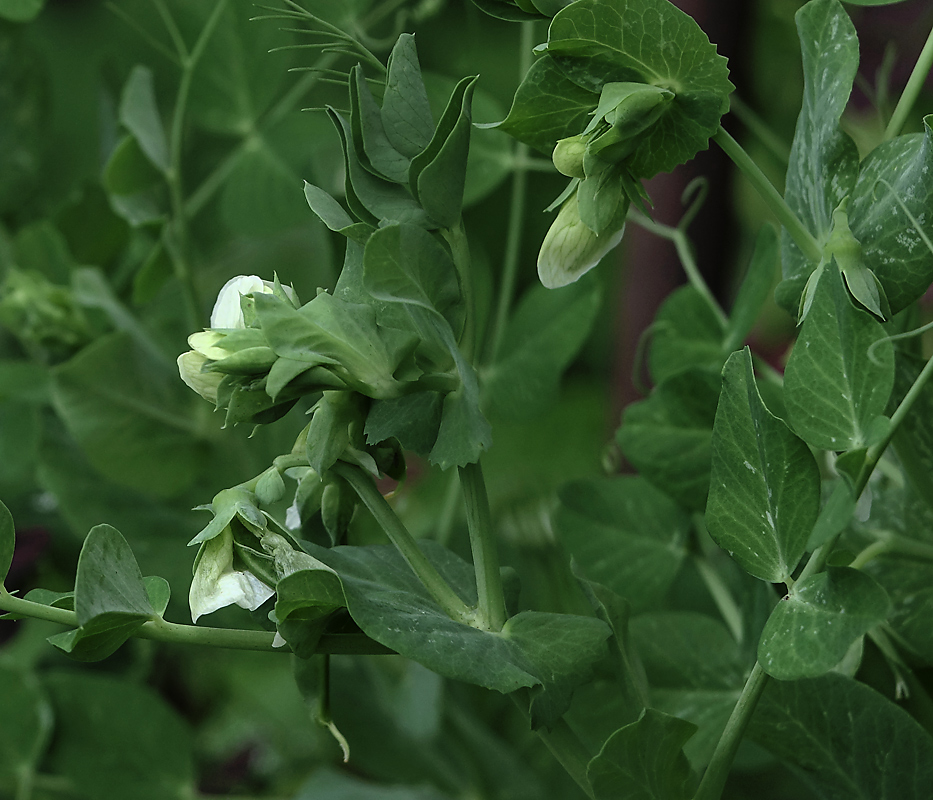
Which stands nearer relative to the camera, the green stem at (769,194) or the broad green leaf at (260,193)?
the green stem at (769,194)

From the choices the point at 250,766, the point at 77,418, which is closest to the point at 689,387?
the point at 77,418

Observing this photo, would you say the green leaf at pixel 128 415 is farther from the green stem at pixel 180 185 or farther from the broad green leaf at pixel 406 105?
the broad green leaf at pixel 406 105

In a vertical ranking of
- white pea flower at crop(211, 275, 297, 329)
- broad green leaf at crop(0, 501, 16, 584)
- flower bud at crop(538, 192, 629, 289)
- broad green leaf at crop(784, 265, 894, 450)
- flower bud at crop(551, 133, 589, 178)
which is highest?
flower bud at crop(551, 133, 589, 178)

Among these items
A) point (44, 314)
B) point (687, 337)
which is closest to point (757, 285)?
point (687, 337)

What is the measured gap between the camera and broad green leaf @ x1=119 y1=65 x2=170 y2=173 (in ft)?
1.00

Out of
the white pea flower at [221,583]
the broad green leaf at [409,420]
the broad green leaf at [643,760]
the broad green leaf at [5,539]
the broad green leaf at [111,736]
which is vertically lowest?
the broad green leaf at [111,736]

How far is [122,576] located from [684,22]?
131 mm

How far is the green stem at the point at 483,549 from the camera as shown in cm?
16

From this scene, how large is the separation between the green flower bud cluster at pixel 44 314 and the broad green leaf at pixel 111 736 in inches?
4.8

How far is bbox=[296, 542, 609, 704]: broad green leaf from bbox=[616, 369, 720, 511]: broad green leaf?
72mm

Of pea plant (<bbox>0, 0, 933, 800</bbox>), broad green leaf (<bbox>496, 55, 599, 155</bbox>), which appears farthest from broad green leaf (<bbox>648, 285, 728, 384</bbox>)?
broad green leaf (<bbox>496, 55, 599, 155</bbox>)

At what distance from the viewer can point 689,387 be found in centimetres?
23

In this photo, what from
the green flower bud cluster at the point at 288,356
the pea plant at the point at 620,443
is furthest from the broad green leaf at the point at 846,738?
the green flower bud cluster at the point at 288,356

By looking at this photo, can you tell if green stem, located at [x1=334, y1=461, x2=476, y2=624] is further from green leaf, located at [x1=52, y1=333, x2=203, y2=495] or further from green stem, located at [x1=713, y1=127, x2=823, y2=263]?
green leaf, located at [x1=52, y1=333, x2=203, y2=495]
